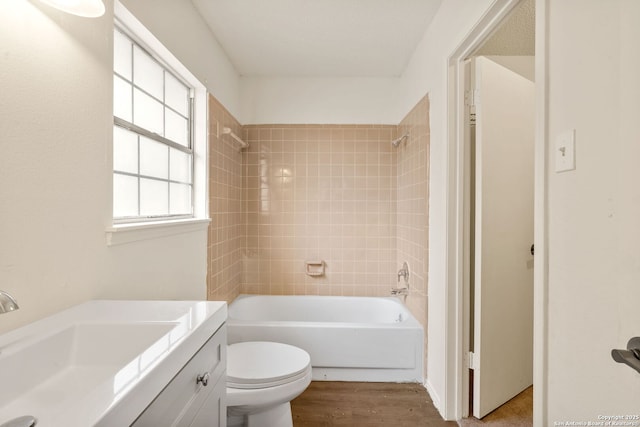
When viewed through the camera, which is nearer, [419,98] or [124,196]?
[124,196]

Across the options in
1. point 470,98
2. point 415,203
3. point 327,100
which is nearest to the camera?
point 470,98

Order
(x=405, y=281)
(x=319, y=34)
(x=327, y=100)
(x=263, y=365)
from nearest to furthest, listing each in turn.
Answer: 1. (x=263, y=365)
2. (x=319, y=34)
3. (x=405, y=281)
4. (x=327, y=100)

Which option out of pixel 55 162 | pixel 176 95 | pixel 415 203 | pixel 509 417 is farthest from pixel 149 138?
pixel 509 417

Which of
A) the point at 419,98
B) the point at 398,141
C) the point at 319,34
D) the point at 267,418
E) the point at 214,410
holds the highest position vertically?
the point at 319,34

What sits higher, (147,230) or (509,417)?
(147,230)

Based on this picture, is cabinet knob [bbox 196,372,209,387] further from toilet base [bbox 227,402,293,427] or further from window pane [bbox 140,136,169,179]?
window pane [bbox 140,136,169,179]

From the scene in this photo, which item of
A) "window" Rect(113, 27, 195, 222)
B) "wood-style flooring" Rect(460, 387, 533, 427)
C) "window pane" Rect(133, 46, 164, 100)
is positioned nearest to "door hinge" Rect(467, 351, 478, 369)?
"wood-style flooring" Rect(460, 387, 533, 427)

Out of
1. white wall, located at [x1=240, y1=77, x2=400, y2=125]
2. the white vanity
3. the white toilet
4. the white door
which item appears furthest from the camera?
white wall, located at [x1=240, y1=77, x2=400, y2=125]

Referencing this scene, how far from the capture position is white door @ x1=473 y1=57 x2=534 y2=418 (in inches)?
71.6

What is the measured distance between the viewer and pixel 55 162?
102cm

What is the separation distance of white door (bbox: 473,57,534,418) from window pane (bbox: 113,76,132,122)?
175cm

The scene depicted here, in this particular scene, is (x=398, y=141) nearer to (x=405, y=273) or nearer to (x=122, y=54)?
(x=405, y=273)

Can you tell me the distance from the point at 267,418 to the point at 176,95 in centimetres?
189

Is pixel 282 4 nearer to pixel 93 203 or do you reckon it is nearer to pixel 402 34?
pixel 402 34
